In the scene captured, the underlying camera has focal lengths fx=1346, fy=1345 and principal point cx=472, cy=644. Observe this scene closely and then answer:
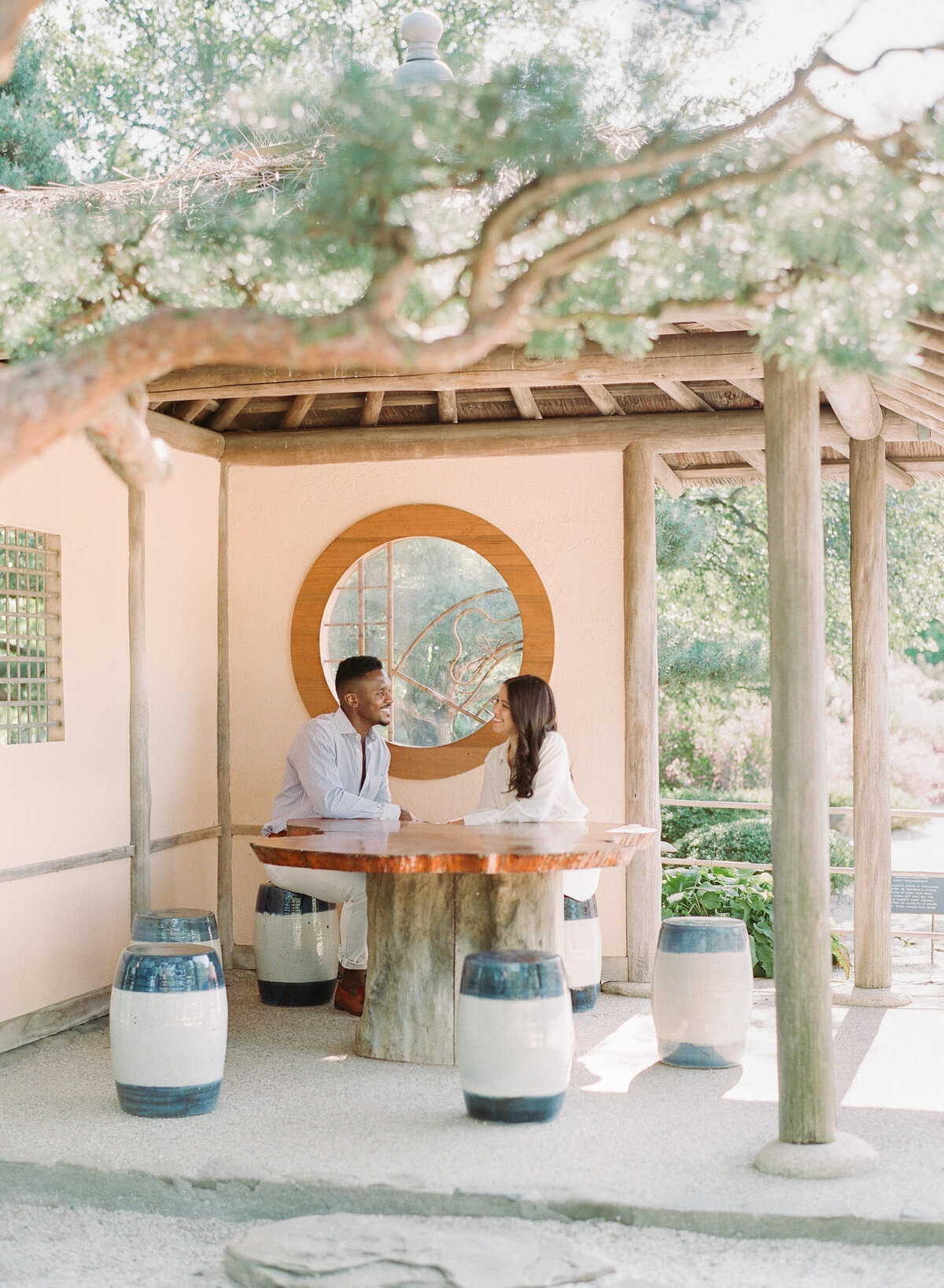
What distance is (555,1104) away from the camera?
4090 mm

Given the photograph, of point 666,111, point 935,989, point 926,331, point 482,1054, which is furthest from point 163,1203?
point 935,989

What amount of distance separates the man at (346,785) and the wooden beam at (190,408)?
145 centimetres

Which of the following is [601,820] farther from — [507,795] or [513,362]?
[513,362]

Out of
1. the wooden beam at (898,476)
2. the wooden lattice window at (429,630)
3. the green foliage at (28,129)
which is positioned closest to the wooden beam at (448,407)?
the wooden lattice window at (429,630)

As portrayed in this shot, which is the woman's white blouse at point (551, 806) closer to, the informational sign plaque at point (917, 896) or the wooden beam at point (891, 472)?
the informational sign plaque at point (917, 896)

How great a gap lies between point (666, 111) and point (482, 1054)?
2.66m

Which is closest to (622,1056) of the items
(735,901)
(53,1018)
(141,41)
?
(53,1018)

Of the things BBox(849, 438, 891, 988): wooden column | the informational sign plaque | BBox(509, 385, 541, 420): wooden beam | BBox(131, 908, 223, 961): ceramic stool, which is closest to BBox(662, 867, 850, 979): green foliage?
the informational sign plaque

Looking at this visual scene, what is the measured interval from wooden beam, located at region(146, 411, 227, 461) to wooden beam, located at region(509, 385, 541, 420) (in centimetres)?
148

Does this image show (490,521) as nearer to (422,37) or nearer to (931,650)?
(422,37)

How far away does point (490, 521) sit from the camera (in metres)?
6.38

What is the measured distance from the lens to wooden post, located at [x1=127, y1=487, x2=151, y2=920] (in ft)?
19.1

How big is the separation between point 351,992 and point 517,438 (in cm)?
260

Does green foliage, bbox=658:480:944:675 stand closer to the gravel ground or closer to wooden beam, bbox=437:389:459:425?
wooden beam, bbox=437:389:459:425
